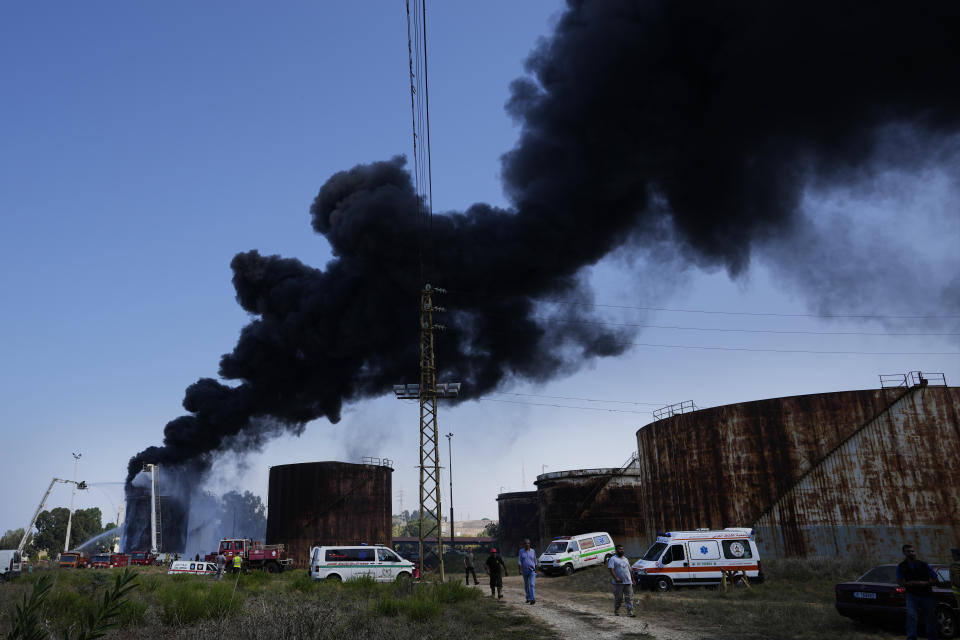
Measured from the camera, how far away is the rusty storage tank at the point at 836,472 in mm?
24359

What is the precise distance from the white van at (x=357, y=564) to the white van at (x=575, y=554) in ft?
30.6

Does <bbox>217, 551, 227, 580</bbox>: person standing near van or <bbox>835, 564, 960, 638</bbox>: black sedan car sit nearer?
<bbox>835, 564, 960, 638</bbox>: black sedan car

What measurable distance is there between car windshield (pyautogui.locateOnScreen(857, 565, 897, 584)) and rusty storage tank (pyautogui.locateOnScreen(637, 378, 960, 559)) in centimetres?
1436

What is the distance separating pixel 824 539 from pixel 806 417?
5347 mm

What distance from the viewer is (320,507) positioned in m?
43.5

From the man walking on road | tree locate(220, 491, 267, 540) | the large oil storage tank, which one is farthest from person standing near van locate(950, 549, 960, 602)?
tree locate(220, 491, 267, 540)

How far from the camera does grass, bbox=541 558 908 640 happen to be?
12242mm

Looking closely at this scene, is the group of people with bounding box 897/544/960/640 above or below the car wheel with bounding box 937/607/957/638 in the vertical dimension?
above

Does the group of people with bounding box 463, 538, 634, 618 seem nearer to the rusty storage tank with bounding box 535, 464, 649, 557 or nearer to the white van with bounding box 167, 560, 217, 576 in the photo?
the white van with bounding box 167, 560, 217, 576

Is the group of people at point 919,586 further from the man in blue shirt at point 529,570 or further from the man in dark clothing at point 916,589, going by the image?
the man in blue shirt at point 529,570

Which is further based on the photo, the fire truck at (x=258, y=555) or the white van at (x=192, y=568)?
the fire truck at (x=258, y=555)

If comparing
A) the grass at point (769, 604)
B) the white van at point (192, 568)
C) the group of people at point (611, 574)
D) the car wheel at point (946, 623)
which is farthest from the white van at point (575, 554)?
the car wheel at point (946, 623)

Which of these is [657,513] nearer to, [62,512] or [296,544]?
[296,544]

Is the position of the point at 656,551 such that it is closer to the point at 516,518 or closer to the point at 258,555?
the point at 258,555
